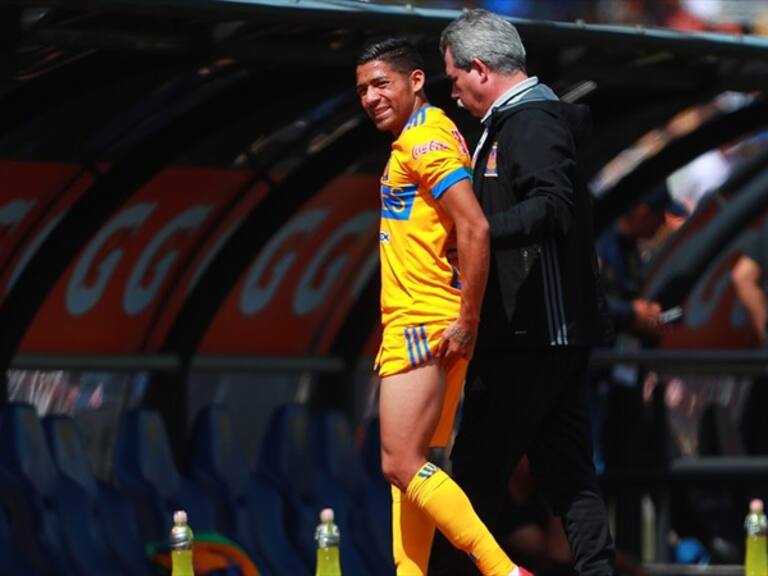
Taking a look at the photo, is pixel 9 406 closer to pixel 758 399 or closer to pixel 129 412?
pixel 129 412

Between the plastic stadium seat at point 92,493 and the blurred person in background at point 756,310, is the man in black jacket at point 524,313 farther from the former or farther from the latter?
the blurred person in background at point 756,310

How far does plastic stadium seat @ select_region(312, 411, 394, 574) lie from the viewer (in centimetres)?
1013

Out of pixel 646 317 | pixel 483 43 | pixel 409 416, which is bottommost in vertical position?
pixel 409 416

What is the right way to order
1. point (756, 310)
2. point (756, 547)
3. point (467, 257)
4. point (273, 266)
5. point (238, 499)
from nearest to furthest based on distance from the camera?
1. point (467, 257)
2. point (756, 547)
3. point (238, 499)
4. point (273, 266)
5. point (756, 310)

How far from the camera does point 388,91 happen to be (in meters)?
6.90

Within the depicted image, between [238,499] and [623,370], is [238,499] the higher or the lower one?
the lower one

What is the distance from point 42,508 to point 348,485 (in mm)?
1896

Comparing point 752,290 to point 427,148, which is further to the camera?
point 752,290

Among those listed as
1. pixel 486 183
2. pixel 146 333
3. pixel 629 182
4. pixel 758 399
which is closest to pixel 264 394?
pixel 146 333

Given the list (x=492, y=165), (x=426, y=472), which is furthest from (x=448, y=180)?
(x=426, y=472)

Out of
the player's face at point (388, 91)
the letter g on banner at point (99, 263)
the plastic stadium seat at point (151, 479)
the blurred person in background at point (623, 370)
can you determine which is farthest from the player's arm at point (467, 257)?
the blurred person in background at point (623, 370)

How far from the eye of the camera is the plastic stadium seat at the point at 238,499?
9625 millimetres

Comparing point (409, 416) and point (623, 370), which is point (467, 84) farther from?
point (623, 370)

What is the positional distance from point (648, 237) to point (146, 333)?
2868mm
